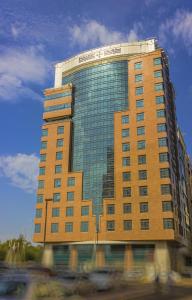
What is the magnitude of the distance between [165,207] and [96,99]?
105 ft

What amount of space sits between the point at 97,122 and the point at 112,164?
11857mm

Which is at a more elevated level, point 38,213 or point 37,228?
point 38,213

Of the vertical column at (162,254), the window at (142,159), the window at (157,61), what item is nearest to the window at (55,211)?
the window at (142,159)

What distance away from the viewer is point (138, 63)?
84.2 metres

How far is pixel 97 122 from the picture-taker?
85.9m

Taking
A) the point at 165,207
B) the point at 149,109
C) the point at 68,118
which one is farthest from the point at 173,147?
the point at 68,118

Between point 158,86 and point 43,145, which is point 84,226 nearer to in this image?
point 43,145

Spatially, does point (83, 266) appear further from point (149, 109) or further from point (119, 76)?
point (119, 76)

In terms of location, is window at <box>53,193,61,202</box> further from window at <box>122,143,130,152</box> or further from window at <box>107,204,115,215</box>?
window at <box>122,143,130,152</box>

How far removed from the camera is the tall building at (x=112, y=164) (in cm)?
7269

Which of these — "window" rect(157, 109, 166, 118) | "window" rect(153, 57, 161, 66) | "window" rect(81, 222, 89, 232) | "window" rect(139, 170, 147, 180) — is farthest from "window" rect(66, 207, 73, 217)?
"window" rect(153, 57, 161, 66)

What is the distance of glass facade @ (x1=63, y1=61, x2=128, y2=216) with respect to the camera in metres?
80.3

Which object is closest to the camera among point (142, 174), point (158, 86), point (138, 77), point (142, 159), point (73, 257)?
point (142, 174)

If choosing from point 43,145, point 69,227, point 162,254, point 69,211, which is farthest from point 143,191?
point 43,145
